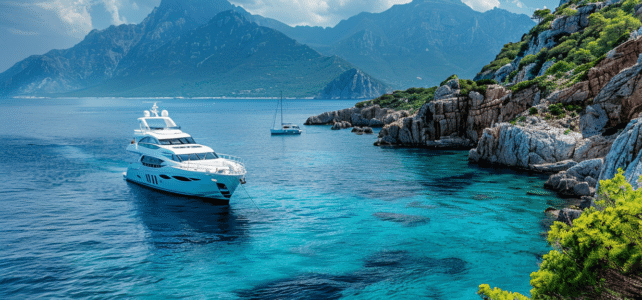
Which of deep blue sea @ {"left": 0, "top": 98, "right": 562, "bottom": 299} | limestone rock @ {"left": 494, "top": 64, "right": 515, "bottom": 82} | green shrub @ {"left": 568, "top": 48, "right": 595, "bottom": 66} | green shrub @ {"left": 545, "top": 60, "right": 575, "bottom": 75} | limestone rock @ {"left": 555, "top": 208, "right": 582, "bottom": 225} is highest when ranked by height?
limestone rock @ {"left": 494, "top": 64, "right": 515, "bottom": 82}

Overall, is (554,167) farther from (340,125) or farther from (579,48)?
(340,125)

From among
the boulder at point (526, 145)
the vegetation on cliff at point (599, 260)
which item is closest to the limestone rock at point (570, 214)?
the vegetation on cliff at point (599, 260)

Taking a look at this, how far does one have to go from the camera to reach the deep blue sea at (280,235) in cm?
1942

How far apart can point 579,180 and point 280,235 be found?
28.1m

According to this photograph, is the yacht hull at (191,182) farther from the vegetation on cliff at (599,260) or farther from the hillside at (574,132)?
the vegetation on cliff at (599,260)

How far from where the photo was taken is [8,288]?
19547 millimetres

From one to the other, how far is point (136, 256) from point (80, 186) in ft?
79.7

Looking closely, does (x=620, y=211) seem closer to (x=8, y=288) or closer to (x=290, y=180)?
(x=8, y=288)

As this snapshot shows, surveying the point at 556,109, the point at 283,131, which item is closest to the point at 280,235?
the point at 556,109

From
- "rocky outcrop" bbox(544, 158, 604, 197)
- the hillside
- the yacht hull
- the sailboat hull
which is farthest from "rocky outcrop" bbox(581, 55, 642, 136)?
the sailboat hull

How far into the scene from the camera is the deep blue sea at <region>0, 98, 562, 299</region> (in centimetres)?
1942

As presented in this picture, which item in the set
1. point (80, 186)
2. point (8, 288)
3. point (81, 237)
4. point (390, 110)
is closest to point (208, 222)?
point (81, 237)

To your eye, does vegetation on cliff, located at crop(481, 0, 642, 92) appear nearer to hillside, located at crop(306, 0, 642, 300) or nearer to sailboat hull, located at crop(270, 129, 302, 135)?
hillside, located at crop(306, 0, 642, 300)

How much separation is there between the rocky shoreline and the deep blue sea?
3488 millimetres
